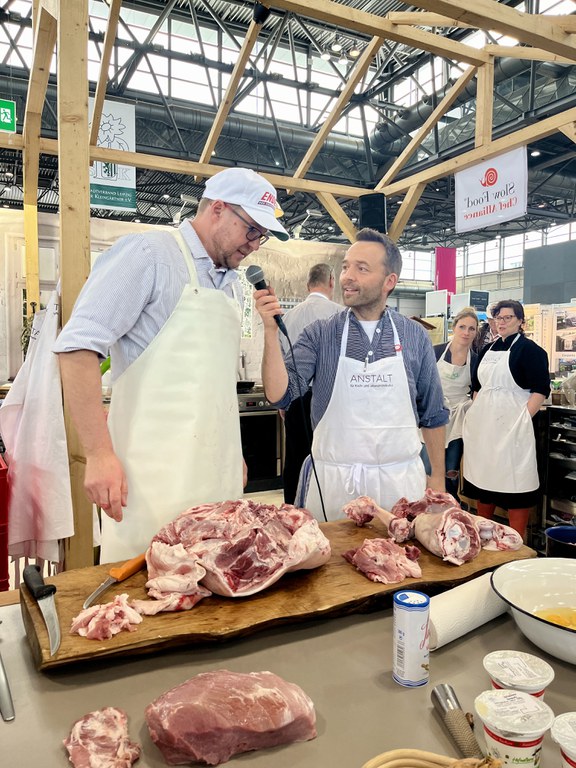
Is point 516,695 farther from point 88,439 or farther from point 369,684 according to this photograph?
point 88,439

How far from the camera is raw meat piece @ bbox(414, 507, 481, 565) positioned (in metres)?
1.60

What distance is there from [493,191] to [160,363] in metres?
4.61

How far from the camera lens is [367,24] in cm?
392

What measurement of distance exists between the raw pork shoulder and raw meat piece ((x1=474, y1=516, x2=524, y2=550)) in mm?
543

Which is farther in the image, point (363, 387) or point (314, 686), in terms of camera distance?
point (363, 387)

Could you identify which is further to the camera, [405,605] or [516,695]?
[405,605]

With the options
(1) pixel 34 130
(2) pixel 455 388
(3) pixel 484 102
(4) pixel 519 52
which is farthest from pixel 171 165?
(2) pixel 455 388

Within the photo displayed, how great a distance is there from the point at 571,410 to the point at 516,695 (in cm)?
414

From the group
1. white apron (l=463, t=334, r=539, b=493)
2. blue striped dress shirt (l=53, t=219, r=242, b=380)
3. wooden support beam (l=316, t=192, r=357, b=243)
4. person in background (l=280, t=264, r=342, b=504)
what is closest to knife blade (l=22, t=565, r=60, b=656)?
blue striped dress shirt (l=53, t=219, r=242, b=380)

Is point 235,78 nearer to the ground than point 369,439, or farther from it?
farther from it

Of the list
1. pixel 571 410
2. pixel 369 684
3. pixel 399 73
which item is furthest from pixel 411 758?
pixel 399 73

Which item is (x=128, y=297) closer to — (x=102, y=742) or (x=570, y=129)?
(x=102, y=742)

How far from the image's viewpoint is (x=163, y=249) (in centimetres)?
186

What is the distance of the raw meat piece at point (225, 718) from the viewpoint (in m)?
0.88
